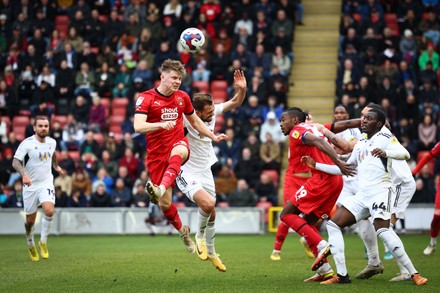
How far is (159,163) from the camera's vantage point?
13.2m

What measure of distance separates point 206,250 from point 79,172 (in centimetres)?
1344

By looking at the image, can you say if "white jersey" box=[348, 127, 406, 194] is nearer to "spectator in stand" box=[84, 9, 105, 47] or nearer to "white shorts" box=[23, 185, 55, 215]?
"white shorts" box=[23, 185, 55, 215]

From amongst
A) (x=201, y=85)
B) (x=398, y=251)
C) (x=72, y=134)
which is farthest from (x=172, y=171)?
(x=201, y=85)

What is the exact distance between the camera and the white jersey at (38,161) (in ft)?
56.5

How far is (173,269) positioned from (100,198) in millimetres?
11700

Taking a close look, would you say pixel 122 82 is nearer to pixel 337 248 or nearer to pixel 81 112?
pixel 81 112

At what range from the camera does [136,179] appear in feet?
86.2

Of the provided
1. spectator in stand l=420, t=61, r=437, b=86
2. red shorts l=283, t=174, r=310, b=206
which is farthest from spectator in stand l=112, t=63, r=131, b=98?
red shorts l=283, t=174, r=310, b=206

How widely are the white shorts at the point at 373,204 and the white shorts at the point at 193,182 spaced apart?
95.2 inches

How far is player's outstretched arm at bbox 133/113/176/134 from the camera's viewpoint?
40.5 ft

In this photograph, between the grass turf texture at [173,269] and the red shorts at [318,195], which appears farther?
the red shorts at [318,195]

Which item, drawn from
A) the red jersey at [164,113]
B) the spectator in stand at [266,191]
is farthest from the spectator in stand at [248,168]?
the red jersey at [164,113]

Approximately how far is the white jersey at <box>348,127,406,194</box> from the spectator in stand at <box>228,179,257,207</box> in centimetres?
1308

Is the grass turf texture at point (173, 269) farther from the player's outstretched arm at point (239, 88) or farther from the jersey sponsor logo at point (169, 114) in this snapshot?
the player's outstretched arm at point (239, 88)
